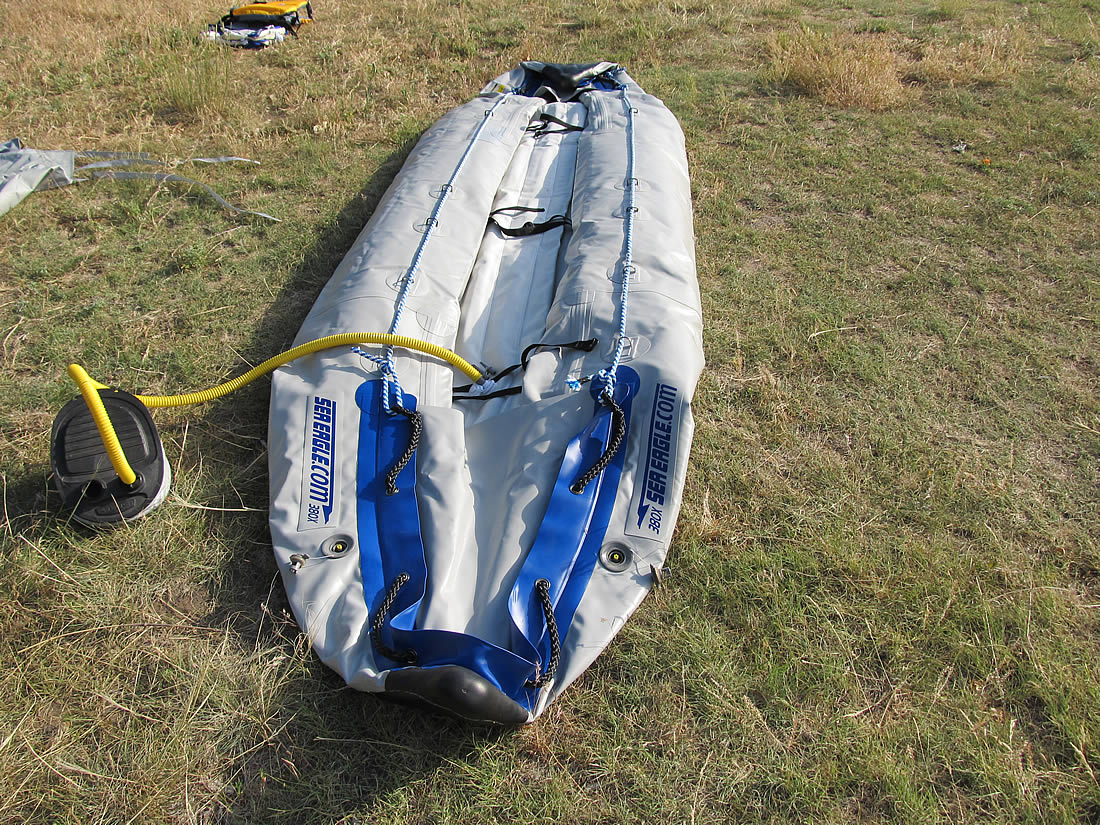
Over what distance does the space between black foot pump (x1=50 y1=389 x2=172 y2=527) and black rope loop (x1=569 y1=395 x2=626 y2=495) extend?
1.46 m

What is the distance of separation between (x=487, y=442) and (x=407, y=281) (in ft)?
2.82

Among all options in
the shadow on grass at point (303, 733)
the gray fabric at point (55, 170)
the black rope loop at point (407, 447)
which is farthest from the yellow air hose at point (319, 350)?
the gray fabric at point (55, 170)

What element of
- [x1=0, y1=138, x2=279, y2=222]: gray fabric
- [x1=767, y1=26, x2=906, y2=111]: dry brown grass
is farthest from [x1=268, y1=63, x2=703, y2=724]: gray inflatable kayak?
[x1=767, y1=26, x2=906, y2=111]: dry brown grass

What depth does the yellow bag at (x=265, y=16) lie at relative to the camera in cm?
659

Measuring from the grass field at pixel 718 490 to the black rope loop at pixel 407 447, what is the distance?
19.2 inches

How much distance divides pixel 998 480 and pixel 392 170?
12.8 feet

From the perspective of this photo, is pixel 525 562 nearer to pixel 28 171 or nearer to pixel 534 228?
pixel 534 228

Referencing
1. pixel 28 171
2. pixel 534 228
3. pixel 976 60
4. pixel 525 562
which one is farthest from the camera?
pixel 976 60

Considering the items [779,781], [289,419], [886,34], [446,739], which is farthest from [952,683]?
[886,34]

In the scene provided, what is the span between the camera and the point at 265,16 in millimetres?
6586

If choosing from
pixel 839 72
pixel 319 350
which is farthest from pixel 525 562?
pixel 839 72

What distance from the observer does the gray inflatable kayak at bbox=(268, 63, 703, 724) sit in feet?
6.73

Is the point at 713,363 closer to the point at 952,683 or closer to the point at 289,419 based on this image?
the point at 952,683

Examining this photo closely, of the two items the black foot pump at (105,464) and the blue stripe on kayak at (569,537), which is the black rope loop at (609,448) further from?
the black foot pump at (105,464)
